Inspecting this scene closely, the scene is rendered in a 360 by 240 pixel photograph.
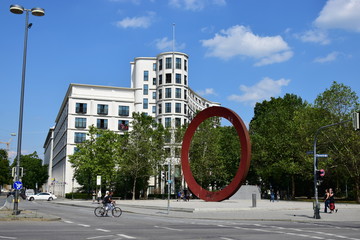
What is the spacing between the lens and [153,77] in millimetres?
95938

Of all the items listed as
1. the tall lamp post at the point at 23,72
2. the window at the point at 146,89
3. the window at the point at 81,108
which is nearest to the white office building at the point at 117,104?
the window at the point at 81,108

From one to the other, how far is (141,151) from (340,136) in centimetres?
2710

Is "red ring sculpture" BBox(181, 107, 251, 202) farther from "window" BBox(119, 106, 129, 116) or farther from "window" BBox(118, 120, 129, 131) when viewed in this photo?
"window" BBox(119, 106, 129, 116)

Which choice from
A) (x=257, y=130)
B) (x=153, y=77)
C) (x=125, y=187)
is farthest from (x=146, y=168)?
(x=153, y=77)

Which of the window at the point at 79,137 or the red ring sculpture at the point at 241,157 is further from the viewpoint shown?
the window at the point at 79,137

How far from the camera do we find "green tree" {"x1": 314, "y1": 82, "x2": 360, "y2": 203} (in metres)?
47.1

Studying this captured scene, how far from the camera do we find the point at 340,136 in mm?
48281

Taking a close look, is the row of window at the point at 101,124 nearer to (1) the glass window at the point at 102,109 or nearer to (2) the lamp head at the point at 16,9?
(1) the glass window at the point at 102,109

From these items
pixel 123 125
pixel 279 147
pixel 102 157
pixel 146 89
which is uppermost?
pixel 146 89

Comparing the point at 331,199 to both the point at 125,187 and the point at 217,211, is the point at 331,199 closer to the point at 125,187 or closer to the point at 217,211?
the point at 217,211

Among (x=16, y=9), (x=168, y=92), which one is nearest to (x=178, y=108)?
(x=168, y=92)

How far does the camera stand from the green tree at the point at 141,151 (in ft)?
195

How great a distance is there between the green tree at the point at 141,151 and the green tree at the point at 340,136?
2380 cm

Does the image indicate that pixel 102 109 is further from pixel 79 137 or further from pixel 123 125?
pixel 79 137
